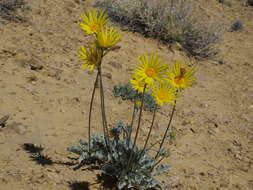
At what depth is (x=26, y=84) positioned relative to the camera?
386 centimetres

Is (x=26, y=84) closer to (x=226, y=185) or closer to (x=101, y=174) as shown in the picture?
(x=101, y=174)

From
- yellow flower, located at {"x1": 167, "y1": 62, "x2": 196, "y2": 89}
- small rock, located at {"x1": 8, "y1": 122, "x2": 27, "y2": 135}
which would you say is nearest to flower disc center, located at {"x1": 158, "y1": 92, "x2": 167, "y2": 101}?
yellow flower, located at {"x1": 167, "y1": 62, "x2": 196, "y2": 89}

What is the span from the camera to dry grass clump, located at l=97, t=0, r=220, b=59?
6230 mm

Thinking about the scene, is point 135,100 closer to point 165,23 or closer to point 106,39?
point 106,39

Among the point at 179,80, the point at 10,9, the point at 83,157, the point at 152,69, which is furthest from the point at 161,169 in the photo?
the point at 10,9

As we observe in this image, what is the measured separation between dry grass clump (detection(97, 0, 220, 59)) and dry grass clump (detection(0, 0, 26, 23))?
178cm

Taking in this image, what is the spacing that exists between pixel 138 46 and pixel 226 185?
3428 millimetres

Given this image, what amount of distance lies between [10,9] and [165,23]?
2.99m

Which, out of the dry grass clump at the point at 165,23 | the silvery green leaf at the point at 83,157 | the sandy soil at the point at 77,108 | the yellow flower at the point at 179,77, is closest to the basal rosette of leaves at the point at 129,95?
the sandy soil at the point at 77,108

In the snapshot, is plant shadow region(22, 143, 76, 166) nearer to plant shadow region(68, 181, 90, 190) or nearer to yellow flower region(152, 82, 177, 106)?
plant shadow region(68, 181, 90, 190)

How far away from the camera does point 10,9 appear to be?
17.9 ft

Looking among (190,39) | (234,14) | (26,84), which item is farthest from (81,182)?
(234,14)

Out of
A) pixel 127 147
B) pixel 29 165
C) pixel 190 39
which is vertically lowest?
pixel 29 165

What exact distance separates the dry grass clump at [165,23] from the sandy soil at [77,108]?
0.93 feet
